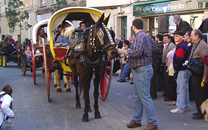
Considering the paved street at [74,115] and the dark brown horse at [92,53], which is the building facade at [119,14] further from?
the dark brown horse at [92,53]

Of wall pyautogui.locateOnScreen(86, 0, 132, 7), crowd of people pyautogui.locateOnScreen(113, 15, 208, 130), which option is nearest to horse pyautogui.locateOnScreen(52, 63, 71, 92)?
crowd of people pyautogui.locateOnScreen(113, 15, 208, 130)

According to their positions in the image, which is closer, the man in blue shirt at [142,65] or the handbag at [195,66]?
the man in blue shirt at [142,65]

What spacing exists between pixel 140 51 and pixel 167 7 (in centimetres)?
1247

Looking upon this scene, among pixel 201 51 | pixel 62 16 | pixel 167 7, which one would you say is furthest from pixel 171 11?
pixel 201 51

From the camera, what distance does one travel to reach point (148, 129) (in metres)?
5.22

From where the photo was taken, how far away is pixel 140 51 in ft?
16.6

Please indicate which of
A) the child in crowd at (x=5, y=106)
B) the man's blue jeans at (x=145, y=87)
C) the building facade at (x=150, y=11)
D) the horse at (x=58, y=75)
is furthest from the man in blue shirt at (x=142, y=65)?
the building facade at (x=150, y=11)

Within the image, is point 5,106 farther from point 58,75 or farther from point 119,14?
point 119,14

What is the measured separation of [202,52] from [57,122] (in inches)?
136

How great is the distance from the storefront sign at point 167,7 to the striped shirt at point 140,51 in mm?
10743

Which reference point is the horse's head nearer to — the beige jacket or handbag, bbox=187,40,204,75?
handbag, bbox=187,40,204,75

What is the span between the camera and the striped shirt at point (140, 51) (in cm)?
505

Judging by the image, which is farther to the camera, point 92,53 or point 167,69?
point 167,69

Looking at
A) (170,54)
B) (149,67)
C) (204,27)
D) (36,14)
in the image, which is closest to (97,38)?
(149,67)
